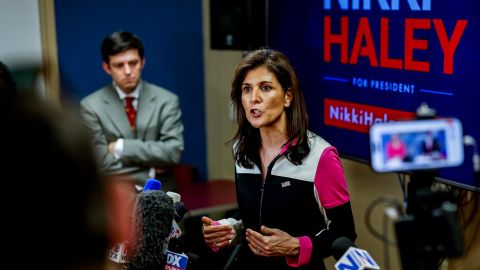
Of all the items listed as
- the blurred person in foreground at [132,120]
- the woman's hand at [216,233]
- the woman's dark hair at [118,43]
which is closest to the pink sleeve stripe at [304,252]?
the woman's hand at [216,233]

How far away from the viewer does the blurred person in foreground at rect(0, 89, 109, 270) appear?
0.83 metres

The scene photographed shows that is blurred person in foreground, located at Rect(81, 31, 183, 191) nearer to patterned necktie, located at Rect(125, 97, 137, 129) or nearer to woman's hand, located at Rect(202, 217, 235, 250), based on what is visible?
patterned necktie, located at Rect(125, 97, 137, 129)

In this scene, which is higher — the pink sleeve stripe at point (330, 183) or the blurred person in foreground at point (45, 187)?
the blurred person in foreground at point (45, 187)

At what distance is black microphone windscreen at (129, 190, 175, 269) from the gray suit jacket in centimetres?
204

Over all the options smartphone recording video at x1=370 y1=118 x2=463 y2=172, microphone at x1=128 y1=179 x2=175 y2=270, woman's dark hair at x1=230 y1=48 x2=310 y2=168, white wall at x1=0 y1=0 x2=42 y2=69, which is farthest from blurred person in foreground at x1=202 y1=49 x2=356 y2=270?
white wall at x1=0 y1=0 x2=42 y2=69

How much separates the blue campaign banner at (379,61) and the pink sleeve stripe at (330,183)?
0.77m

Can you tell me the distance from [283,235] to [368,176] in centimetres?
162

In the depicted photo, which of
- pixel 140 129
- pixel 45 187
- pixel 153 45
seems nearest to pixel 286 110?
pixel 140 129

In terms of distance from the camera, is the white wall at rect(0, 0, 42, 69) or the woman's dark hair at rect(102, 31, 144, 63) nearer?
the woman's dark hair at rect(102, 31, 144, 63)

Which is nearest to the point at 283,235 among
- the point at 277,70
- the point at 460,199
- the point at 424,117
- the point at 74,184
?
the point at 277,70

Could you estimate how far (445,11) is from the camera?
3.05m

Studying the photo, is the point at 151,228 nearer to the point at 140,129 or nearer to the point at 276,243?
the point at 276,243

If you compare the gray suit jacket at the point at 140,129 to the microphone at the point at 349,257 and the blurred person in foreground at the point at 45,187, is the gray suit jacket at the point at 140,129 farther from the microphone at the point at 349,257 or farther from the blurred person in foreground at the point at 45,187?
the blurred person in foreground at the point at 45,187

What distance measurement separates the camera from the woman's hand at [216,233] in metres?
2.45
